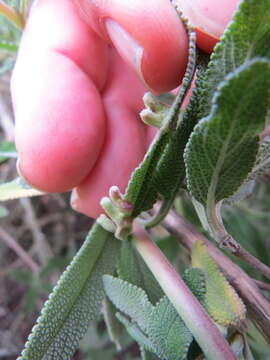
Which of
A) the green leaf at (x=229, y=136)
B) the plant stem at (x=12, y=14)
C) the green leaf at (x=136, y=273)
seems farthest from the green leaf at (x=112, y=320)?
the plant stem at (x=12, y=14)

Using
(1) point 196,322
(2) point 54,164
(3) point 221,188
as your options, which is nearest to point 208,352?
(1) point 196,322

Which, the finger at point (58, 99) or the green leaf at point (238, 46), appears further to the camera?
the finger at point (58, 99)

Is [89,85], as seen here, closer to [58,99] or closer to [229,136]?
[58,99]

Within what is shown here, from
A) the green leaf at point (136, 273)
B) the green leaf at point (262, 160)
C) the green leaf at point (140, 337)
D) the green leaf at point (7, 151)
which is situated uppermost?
the green leaf at point (262, 160)

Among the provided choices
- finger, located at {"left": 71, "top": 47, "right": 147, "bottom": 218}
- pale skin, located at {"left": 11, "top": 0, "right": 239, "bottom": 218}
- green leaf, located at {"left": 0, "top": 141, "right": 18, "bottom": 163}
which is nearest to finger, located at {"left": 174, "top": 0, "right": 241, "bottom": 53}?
pale skin, located at {"left": 11, "top": 0, "right": 239, "bottom": 218}

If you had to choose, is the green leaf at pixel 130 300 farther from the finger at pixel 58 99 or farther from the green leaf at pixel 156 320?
the finger at pixel 58 99

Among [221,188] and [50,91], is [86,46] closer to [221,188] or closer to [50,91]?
[50,91]
